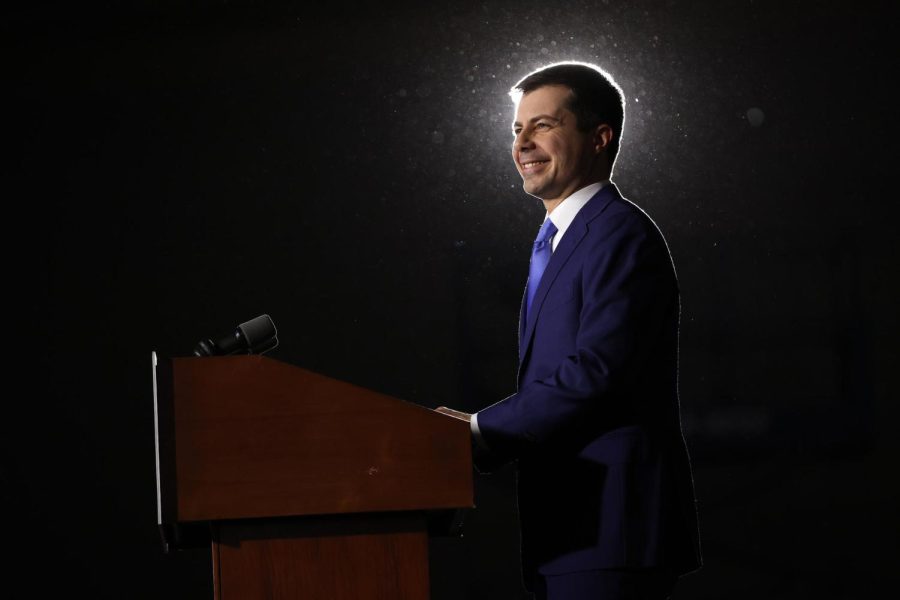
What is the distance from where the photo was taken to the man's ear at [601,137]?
165 cm

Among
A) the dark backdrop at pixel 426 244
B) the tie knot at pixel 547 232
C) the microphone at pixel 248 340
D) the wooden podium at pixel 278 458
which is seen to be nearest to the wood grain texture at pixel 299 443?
the wooden podium at pixel 278 458

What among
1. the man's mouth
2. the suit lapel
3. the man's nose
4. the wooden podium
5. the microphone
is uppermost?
the man's nose

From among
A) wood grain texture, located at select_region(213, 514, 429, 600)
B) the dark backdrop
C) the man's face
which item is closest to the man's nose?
the man's face

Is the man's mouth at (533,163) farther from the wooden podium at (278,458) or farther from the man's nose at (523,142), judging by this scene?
the wooden podium at (278,458)

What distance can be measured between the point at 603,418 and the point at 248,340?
44 cm

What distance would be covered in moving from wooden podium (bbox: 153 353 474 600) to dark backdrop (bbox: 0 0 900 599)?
77.5 inches

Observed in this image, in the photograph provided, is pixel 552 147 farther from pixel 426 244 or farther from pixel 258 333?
pixel 426 244

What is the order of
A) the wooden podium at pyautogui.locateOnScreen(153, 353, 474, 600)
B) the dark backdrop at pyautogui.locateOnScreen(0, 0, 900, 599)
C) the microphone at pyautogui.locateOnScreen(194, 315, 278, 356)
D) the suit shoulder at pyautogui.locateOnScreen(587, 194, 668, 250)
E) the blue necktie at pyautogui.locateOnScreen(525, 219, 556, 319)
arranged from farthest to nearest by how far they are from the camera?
the dark backdrop at pyautogui.locateOnScreen(0, 0, 900, 599)
the blue necktie at pyautogui.locateOnScreen(525, 219, 556, 319)
the suit shoulder at pyautogui.locateOnScreen(587, 194, 668, 250)
the microphone at pyautogui.locateOnScreen(194, 315, 278, 356)
the wooden podium at pyautogui.locateOnScreen(153, 353, 474, 600)

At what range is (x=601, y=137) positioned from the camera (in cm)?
165

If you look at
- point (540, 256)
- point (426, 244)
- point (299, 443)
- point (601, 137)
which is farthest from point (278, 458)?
point (426, 244)

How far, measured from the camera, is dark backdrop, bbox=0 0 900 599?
321 centimetres

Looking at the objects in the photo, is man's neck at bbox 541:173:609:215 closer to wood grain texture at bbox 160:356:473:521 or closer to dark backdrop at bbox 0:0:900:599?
wood grain texture at bbox 160:356:473:521

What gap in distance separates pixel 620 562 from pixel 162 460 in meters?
0.55

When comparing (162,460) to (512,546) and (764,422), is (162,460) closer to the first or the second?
(512,546)
